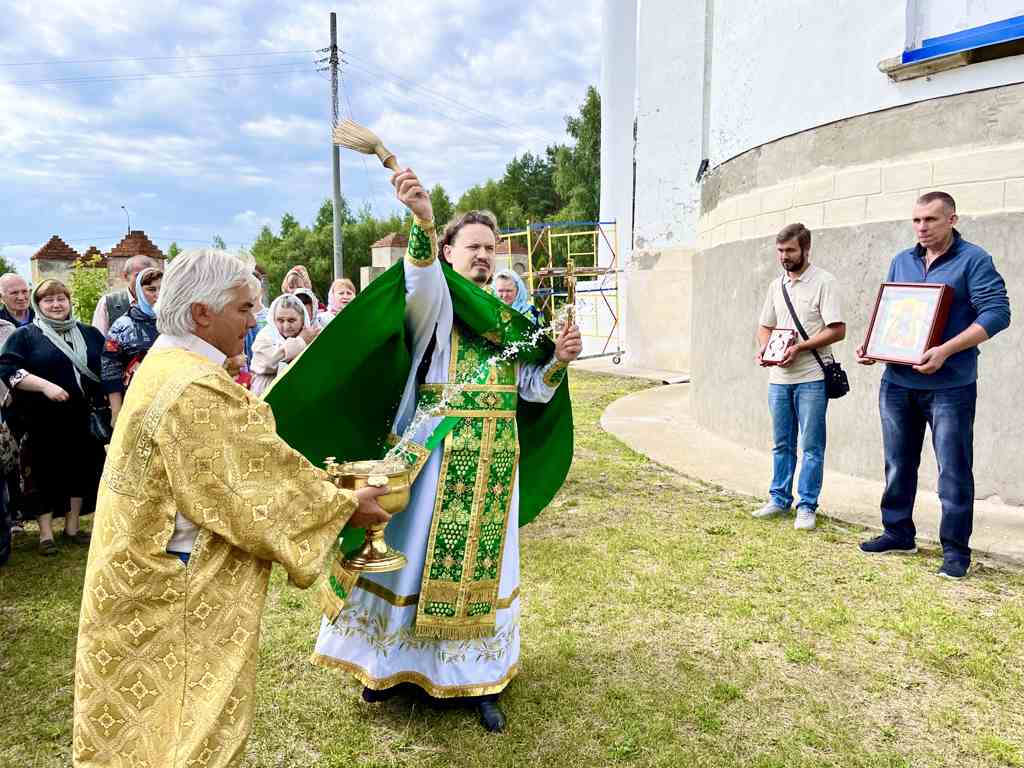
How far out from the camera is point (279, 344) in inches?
228

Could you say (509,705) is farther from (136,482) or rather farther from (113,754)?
(136,482)

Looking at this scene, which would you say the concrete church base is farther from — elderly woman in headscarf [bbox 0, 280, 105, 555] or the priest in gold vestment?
elderly woman in headscarf [bbox 0, 280, 105, 555]

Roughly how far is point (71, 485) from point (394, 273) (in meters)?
3.66

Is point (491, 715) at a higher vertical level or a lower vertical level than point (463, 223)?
lower

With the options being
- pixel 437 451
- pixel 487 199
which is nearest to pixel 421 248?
pixel 437 451

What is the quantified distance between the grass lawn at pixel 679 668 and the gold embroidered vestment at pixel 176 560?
108 centimetres

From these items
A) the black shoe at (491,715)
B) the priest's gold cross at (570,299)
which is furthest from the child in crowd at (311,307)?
the black shoe at (491,715)

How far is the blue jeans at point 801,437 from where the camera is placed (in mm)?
5625

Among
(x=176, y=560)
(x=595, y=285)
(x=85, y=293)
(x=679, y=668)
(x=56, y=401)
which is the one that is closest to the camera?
(x=176, y=560)

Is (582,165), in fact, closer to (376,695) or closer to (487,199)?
(487,199)

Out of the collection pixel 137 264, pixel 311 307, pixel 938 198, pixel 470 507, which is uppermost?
pixel 938 198

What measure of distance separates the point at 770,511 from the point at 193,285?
4.92 meters

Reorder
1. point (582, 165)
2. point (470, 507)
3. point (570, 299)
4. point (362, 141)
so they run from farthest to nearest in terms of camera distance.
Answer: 1. point (582, 165)
2. point (470, 507)
3. point (570, 299)
4. point (362, 141)

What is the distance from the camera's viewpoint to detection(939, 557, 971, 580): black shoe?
15.1ft
